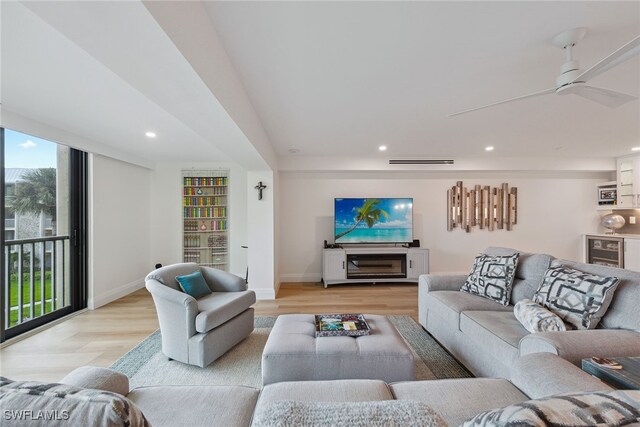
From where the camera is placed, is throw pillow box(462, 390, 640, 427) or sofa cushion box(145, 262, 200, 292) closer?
throw pillow box(462, 390, 640, 427)

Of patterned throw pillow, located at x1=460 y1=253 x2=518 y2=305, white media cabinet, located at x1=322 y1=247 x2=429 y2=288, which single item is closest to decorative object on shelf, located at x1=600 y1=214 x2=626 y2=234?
white media cabinet, located at x1=322 y1=247 x2=429 y2=288

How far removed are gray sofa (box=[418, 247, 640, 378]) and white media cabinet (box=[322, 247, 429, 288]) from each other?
6.03ft

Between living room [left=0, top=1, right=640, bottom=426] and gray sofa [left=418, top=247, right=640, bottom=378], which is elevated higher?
living room [left=0, top=1, right=640, bottom=426]

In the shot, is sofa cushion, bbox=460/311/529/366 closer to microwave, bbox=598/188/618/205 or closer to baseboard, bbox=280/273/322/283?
baseboard, bbox=280/273/322/283

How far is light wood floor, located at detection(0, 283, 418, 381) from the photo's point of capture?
2.26m

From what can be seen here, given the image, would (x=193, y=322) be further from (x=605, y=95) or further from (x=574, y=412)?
(x=605, y=95)

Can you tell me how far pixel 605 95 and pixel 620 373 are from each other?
5.71 ft

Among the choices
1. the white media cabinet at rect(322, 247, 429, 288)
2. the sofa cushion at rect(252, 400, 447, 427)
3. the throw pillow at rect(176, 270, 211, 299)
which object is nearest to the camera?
the sofa cushion at rect(252, 400, 447, 427)

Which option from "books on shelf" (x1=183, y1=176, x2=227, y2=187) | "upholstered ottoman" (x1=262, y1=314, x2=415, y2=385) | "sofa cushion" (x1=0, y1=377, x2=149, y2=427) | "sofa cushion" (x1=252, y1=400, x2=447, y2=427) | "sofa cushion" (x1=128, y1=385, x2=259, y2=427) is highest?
"books on shelf" (x1=183, y1=176, x2=227, y2=187)

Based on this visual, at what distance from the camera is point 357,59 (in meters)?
1.84

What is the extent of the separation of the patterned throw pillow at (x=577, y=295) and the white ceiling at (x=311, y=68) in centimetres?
153

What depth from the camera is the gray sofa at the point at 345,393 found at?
1.02 meters

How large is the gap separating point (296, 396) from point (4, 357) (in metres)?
3.02

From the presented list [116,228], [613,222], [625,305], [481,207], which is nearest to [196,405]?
[625,305]
